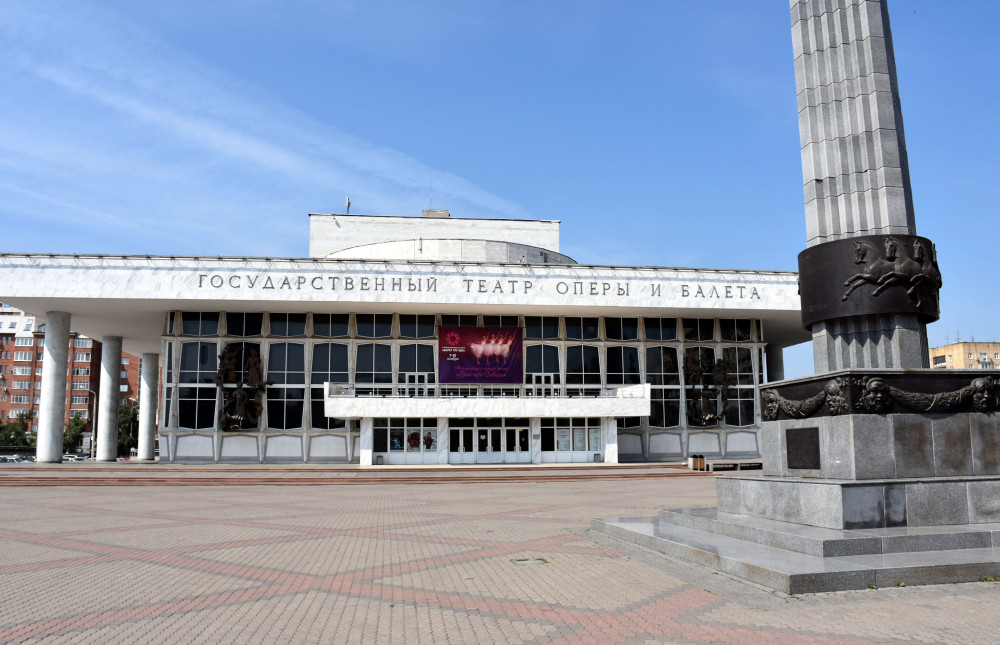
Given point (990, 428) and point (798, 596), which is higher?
point (990, 428)

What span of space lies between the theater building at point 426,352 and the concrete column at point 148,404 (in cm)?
796

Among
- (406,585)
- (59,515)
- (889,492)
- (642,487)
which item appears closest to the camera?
(406,585)

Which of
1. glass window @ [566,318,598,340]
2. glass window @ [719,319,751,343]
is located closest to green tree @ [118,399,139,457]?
glass window @ [566,318,598,340]

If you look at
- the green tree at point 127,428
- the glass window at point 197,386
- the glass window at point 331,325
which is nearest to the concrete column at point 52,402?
the glass window at point 197,386

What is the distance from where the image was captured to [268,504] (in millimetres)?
20297

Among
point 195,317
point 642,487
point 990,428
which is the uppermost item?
point 195,317

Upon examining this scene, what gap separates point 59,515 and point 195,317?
85.3 ft

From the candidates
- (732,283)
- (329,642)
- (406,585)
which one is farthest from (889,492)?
(732,283)

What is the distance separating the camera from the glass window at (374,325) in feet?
140

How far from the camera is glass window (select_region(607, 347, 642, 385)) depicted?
4434 cm

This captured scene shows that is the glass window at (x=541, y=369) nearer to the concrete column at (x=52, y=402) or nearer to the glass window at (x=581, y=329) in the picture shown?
the glass window at (x=581, y=329)

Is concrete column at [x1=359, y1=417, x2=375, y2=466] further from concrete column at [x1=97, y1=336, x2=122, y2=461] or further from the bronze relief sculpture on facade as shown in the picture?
concrete column at [x1=97, y1=336, x2=122, y2=461]

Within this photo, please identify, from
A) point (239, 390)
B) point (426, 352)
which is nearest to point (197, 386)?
point (239, 390)

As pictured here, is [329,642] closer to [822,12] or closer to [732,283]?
[822,12]
